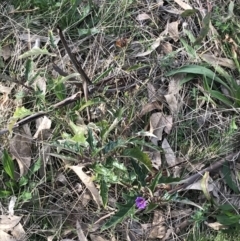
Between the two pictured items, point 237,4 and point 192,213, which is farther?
point 237,4

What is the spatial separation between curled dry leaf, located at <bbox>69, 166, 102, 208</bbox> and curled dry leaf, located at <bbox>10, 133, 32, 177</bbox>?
7.3 inches

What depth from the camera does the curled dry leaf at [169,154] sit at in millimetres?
2076

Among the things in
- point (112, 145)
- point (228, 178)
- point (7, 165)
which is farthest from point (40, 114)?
point (228, 178)

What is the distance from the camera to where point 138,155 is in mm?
1921

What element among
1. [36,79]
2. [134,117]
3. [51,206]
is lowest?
[51,206]

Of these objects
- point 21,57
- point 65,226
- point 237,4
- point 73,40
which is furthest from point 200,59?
point 65,226

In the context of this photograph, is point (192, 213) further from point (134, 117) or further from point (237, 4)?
point (237, 4)

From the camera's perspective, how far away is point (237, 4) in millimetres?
2334

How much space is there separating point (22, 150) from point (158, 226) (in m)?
0.59

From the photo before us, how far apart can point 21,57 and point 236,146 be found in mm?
892

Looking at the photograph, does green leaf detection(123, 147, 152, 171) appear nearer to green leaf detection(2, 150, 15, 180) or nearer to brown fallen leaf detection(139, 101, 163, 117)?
brown fallen leaf detection(139, 101, 163, 117)

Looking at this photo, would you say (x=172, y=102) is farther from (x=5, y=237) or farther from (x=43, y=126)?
(x=5, y=237)

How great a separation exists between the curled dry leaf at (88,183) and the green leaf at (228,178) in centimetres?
48

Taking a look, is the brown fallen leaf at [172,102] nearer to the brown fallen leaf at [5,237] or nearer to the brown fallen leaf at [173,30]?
the brown fallen leaf at [173,30]
